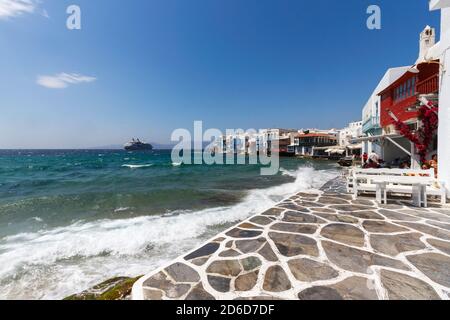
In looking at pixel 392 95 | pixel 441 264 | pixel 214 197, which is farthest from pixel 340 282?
pixel 392 95

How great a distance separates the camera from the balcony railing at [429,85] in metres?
8.55

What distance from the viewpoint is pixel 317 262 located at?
110 inches

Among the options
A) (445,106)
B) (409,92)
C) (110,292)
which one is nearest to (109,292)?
(110,292)

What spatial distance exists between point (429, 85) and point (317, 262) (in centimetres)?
1113

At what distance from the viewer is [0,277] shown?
15.0 ft

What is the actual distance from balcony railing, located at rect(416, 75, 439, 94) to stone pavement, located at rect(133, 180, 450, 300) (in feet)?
23.4

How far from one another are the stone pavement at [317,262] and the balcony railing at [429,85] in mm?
7141

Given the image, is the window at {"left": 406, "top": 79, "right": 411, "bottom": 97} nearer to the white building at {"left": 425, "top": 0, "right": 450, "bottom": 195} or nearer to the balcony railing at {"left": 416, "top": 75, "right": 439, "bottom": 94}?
Answer: the balcony railing at {"left": 416, "top": 75, "right": 439, "bottom": 94}

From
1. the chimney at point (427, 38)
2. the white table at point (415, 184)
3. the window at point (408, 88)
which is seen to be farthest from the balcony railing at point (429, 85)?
the chimney at point (427, 38)

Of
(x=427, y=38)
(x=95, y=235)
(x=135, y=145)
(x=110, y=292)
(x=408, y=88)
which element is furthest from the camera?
(x=135, y=145)

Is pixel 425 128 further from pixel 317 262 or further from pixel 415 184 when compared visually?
pixel 317 262

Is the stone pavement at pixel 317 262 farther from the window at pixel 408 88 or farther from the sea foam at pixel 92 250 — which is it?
the window at pixel 408 88

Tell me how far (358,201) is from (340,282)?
4299 mm
